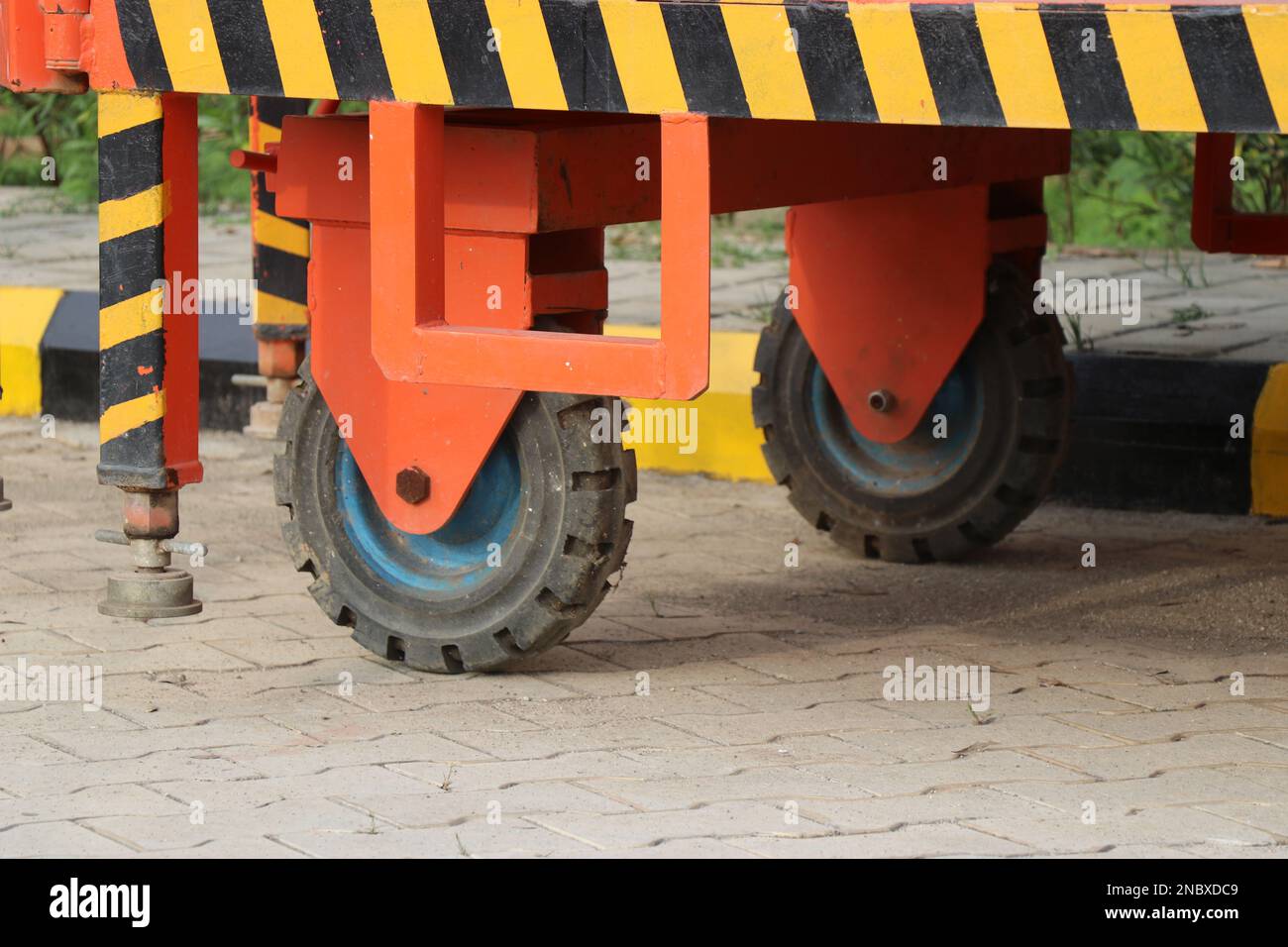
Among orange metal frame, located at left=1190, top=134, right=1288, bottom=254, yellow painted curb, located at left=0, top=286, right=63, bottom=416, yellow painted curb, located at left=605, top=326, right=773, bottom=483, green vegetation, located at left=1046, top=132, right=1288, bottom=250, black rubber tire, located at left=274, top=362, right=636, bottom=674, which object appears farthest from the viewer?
green vegetation, located at left=1046, top=132, right=1288, bottom=250

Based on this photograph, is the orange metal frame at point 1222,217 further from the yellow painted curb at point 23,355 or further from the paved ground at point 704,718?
the yellow painted curb at point 23,355

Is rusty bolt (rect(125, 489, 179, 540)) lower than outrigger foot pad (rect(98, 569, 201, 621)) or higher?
higher

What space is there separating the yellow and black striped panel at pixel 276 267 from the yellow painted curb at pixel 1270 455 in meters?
2.40

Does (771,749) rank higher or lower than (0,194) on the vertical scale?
lower

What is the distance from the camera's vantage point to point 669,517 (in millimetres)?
5184

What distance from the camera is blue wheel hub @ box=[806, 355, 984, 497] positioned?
186 inches

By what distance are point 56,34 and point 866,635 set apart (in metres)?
1.78

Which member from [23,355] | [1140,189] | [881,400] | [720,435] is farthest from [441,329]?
[1140,189]

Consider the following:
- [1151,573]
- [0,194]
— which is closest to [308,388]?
[1151,573]

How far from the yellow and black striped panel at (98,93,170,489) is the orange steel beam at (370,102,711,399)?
1.72ft

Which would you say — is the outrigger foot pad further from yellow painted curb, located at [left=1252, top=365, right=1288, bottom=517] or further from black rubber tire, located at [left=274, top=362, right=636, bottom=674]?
yellow painted curb, located at [left=1252, top=365, right=1288, bottom=517]

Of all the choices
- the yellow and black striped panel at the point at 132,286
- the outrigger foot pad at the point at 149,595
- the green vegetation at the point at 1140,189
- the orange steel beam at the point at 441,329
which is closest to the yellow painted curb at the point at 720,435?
the outrigger foot pad at the point at 149,595

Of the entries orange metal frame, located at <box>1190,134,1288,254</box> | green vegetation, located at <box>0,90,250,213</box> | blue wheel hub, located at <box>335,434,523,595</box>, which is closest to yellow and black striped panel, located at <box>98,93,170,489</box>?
blue wheel hub, located at <box>335,434,523,595</box>

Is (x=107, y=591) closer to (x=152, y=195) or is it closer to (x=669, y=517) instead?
(x=152, y=195)
